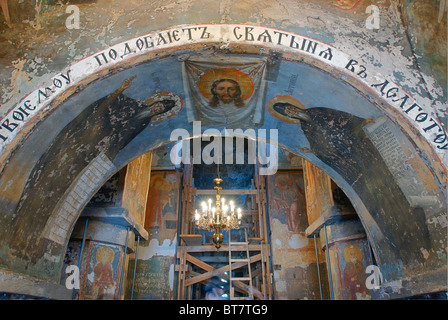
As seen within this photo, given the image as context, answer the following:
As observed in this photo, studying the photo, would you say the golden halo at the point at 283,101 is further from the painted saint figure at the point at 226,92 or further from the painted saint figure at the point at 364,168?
the painted saint figure at the point at 226,92

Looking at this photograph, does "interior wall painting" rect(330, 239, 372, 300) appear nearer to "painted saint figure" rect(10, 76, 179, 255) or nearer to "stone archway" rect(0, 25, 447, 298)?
"stone archway" rect(0, 25, 447, 298)

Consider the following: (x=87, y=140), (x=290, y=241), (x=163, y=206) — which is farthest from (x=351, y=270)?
(x=163, y=206)

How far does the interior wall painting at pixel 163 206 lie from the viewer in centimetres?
1275

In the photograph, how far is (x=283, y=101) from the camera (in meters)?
6.13

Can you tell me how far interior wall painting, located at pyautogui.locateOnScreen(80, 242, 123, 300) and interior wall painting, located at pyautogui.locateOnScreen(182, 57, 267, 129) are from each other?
4.37 meters

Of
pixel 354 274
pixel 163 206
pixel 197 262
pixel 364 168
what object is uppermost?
pixel 163 206

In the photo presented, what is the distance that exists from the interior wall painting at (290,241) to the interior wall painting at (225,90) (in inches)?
255

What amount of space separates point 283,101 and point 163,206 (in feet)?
26.9

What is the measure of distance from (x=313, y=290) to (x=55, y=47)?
10.2 meters

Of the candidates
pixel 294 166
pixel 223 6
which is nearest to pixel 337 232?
pixel 294 166

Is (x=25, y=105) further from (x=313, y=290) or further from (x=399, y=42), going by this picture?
(x=313, y=290)

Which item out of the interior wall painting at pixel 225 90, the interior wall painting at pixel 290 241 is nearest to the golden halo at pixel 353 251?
the interior wall painting at pixel 290 241

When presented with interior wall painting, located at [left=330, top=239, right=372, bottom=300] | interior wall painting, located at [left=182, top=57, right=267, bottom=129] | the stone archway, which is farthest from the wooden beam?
interior wall painting, located at [left=182, top=57, right=267, bottom=129]

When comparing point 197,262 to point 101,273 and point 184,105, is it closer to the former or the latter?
point 101,273
